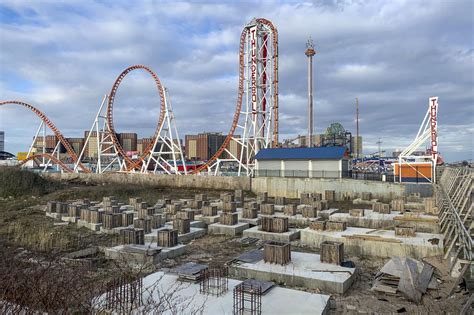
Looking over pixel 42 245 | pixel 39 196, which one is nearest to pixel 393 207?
pixel 42 245

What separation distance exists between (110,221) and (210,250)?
485 centimetres

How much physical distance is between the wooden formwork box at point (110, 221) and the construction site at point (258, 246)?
0.19 ft

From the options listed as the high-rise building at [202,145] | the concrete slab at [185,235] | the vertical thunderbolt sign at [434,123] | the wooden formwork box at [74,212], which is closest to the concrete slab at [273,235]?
the concrete slab at [185,235]

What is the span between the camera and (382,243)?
33.7ft

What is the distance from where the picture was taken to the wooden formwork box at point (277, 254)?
8.70m

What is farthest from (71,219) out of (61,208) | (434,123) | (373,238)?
(434,123)

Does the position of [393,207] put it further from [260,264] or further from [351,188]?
[260,264]

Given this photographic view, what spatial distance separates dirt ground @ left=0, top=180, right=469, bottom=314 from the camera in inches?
263

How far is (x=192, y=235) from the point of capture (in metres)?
13.1

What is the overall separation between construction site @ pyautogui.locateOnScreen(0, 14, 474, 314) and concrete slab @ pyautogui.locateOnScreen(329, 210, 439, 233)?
0.16 feet

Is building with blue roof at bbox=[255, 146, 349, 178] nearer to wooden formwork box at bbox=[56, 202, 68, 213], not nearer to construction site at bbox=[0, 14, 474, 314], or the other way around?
construction site at bbox=[0, 14, 474, 314]

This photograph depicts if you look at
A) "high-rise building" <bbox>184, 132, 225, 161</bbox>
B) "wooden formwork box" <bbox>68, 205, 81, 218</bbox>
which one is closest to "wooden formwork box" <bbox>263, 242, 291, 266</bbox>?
"wooden formwork box" <bbox>68, 205, 81, 218</bbox>

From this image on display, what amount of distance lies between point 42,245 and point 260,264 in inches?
277

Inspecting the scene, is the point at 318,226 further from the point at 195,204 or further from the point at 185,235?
the point at 195,204
